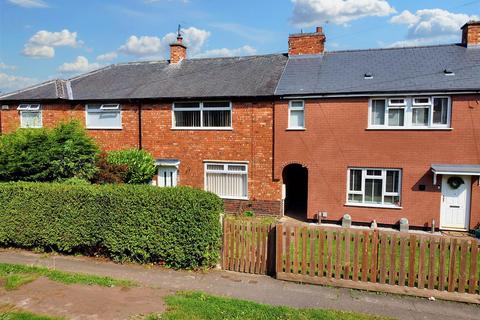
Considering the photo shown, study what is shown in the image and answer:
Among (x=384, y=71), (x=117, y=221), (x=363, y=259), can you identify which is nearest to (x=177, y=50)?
(x=384, y=71)

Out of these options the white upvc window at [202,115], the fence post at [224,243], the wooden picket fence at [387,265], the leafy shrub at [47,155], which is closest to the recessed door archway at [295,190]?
the white upvc window at [202,115]

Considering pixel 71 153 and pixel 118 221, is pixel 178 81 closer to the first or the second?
pixel 71 153

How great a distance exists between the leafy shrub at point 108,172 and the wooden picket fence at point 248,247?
23.3 feet

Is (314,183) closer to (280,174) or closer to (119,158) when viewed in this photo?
(280,174)

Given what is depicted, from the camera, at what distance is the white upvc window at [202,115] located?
1677 cm

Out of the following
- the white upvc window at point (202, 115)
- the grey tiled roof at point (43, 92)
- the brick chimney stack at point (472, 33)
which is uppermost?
the brick chimney stack at point (472, 33)

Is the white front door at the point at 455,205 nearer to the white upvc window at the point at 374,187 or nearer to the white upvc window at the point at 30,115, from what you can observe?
the white upvc window at the point at 374,187

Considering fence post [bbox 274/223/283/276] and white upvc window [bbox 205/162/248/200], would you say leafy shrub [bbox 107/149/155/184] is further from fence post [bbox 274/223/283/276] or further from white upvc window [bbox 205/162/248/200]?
fence post [bbox 274/223/283/276]

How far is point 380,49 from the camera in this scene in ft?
57.1

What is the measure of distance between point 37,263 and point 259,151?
9586mm

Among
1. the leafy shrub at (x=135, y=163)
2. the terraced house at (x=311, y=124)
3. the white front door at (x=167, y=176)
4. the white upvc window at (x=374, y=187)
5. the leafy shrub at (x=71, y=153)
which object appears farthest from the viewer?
the white front door at (x=167, y=176)

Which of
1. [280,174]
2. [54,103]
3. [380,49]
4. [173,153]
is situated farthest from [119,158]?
[380,49]

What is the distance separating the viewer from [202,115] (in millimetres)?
17094

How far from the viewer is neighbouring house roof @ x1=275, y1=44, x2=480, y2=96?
14299mm
